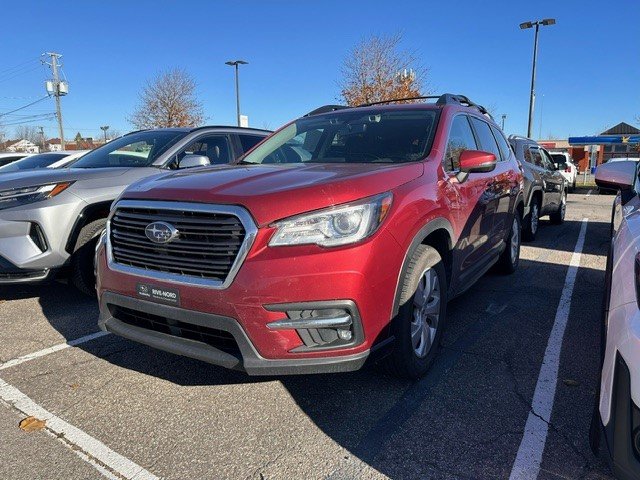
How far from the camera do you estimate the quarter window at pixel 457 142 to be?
364 cm

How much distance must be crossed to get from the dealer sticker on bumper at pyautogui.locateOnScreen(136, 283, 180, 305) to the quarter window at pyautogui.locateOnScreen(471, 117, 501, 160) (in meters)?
3.29

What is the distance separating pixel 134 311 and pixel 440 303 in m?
2.02

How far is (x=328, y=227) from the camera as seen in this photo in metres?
2.48

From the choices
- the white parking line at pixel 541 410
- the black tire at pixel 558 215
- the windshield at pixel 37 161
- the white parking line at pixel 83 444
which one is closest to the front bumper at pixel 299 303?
the white parking line at pixel 83 444

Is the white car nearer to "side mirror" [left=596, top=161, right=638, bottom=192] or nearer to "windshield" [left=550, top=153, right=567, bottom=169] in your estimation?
"side mirror" [left=596, top=161, right=638, bottom=192]

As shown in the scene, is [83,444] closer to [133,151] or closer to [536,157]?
[133,151]

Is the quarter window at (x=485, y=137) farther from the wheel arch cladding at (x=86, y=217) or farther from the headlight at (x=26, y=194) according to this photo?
the headlight at (x=26, y=194)

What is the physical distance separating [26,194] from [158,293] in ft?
7.89

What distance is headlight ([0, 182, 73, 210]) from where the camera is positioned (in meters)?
4.22

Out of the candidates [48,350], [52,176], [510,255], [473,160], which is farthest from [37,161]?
[473,160]

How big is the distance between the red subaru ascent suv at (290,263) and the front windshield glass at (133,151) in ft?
7.20

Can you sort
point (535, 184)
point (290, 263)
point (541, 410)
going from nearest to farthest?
1. point (290, 263)
2. point (541, 410)
3. point (535, 184)

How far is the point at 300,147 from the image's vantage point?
418 cm

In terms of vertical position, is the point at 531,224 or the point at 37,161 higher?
the point at 37,161
